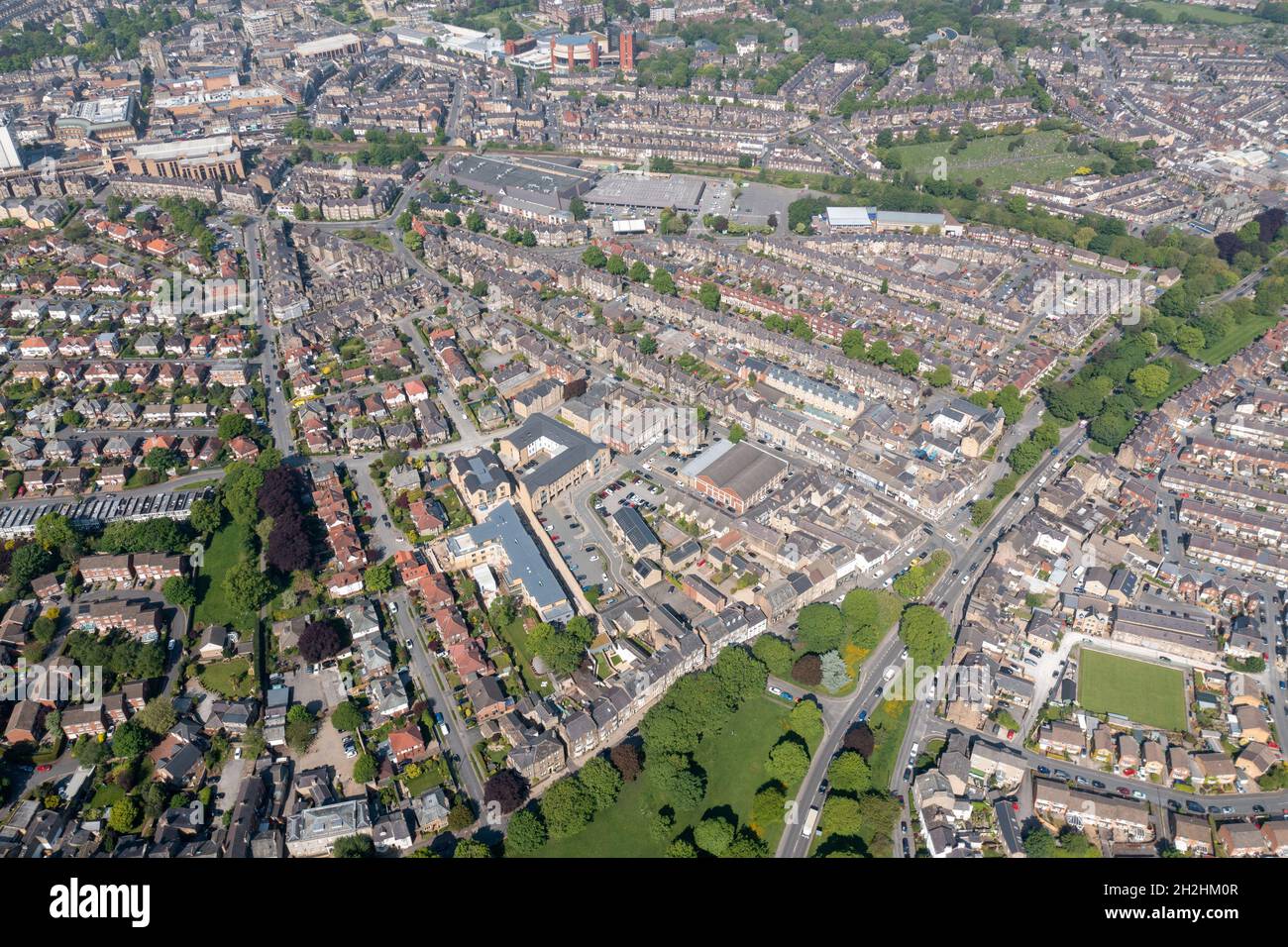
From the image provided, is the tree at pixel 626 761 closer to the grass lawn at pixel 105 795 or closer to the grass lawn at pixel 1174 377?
the grass lawn at pixel 105 795

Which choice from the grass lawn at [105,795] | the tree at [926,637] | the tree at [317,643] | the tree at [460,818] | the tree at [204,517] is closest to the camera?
the tree at [460,818]

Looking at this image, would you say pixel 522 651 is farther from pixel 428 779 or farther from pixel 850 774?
pixel 850 774

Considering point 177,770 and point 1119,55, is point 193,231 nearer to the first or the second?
point 177,770

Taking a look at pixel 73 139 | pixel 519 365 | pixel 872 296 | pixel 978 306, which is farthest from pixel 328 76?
pixel 978 306

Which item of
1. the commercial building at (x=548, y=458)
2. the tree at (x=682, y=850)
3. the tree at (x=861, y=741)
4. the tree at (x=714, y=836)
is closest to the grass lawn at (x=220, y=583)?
the commercial building at (x=548, y=458)

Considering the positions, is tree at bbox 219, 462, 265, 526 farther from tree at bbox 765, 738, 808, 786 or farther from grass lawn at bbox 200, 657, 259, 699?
tree at bbox 765, 738, 808, 786

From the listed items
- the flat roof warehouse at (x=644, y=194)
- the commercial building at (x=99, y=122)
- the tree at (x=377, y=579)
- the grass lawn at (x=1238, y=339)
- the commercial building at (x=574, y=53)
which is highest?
the commercial building at (x=574, y=53)

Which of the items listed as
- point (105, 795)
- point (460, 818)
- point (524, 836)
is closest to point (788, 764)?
point (524, 836)
